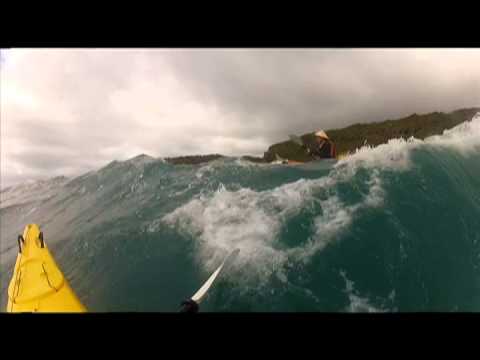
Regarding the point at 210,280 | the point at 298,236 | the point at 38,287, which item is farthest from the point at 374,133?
the point at 38,287

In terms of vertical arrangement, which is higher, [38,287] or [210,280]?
[38,287]

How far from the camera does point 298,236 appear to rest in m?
3.76

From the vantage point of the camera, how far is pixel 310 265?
3.39m

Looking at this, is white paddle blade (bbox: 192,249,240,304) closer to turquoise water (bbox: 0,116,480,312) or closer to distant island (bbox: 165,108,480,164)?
turquoise water (bbox: 0,116,480,312)

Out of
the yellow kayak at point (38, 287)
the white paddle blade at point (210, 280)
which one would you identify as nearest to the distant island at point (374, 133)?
the white paddle blade at point (210, 280)

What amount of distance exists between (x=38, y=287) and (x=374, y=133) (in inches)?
200

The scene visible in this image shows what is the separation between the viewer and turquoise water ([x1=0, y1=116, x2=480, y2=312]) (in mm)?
3273

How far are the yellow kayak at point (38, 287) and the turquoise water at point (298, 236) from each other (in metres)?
0.75

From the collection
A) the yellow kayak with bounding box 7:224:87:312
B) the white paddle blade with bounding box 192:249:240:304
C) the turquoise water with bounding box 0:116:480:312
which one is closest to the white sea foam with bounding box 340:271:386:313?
the turquoise water with bounding box 0:116:480:312

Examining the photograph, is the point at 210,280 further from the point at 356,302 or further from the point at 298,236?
the point at 356,302

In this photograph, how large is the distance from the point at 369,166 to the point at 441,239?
150 cm

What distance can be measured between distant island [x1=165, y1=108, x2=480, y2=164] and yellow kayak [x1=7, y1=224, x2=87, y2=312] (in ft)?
10.1

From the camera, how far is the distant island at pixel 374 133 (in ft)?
13.8
